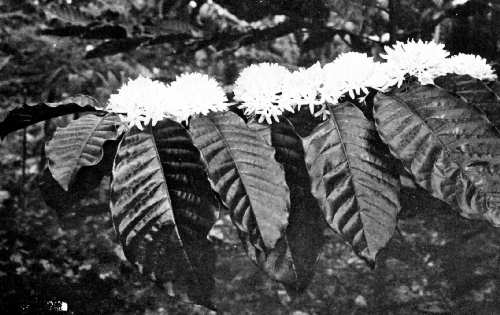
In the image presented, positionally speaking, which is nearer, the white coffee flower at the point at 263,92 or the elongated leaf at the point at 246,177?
the elongated leaf at the point at 246,177

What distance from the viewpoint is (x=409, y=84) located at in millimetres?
710

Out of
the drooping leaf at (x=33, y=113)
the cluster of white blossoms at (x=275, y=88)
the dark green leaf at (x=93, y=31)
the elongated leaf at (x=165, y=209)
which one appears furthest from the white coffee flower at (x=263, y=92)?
the dark green leaf at (x=93, y=31)

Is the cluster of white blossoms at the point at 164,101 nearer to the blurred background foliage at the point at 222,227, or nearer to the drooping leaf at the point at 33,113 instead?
the drooping leaf at the point at 33,113

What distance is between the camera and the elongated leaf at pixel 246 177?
0.56 metres

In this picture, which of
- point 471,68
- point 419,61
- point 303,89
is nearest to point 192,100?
point 303,89

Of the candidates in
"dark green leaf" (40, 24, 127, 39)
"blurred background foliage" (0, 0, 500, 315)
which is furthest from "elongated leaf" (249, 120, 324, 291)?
"dark green leaf" (40, 24, 127, 39)

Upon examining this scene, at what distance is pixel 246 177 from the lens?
1.95 ft

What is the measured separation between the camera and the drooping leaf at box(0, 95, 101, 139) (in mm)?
676

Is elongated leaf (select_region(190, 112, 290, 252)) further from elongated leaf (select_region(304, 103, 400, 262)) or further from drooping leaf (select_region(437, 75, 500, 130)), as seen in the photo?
drooping leaf (select_region(437, 75, 500, 130))

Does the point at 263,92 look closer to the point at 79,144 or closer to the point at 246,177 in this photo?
the point at 246,177

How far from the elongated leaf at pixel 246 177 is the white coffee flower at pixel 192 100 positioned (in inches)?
0.8

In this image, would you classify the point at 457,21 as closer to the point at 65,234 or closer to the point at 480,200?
the point at 480,200

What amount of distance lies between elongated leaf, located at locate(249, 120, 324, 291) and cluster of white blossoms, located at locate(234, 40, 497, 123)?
0.03 metres

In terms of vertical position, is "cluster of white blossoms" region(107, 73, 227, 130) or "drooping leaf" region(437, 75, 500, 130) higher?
"cluster of white blossoms" region(107, 73, 227, 130)
